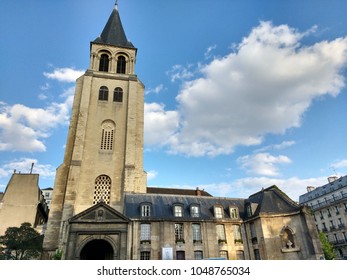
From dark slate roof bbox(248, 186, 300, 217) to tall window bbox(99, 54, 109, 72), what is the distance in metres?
27.1

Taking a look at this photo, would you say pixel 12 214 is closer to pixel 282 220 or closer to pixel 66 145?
pixel 66 145

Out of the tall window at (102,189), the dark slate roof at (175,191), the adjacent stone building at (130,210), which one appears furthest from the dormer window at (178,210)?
the dark slate roof at (175,191)

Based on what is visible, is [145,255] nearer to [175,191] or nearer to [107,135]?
[107,135]

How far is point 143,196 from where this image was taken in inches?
1042

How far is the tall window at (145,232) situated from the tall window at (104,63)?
23.6 meters

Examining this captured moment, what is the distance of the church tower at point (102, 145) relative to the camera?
25.9 m

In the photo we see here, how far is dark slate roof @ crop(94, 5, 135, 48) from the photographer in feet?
127

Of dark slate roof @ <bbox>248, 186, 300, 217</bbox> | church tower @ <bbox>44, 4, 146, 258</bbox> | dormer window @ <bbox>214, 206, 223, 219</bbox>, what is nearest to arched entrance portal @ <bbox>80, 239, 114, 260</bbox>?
church tower @ <bbox>44, 4, 146, 258</bbox>

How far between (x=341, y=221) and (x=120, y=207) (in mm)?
38168

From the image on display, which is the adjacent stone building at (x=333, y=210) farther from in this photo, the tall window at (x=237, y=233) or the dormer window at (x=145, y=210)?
the dormer window at (x=145, y=210)

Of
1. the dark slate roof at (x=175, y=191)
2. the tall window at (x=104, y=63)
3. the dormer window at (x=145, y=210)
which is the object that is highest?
the tall window at (x=104, y=63)

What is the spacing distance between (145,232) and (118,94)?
62.0 feet
